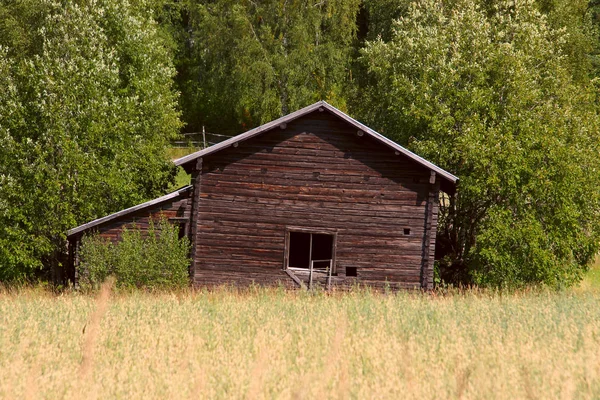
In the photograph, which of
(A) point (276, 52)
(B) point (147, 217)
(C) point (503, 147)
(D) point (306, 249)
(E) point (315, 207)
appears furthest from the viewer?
(A) point (276, 52)

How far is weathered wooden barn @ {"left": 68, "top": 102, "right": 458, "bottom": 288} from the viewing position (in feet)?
86.4

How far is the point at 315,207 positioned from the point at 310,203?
0.18m

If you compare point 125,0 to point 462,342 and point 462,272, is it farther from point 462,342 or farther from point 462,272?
point 462,342

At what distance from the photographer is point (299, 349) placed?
12898 millimetres

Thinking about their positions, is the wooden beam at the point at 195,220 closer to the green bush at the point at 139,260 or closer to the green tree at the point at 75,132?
the green bush at the point at 139,260

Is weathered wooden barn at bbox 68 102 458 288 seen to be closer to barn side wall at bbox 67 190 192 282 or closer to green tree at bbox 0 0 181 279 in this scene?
barn side wall at bbox 67 190 192 282

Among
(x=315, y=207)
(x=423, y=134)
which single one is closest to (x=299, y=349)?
(x=315, y=207)

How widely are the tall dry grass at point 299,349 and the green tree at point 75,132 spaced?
10.3m

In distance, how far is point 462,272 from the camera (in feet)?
102

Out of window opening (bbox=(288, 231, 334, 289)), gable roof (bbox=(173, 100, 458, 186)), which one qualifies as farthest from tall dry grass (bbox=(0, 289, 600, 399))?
window opening (bbox=(288, 231, 334, 289))

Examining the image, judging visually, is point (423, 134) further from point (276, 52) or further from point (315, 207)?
point (276, 52)

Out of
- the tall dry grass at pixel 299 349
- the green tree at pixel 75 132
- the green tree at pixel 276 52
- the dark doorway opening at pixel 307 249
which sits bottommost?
the dark doorway opening at pixel 307 249

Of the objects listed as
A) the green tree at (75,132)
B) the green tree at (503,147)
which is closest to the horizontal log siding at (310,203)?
the green tree at (503,147)

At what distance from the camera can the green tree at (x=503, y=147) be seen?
28578 mm
